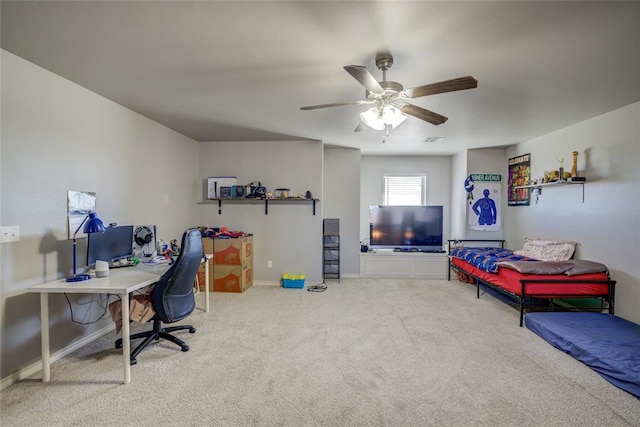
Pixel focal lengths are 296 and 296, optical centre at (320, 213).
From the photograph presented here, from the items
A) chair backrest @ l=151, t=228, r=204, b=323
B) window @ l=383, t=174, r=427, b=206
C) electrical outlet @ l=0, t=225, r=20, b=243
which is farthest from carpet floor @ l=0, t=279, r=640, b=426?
window @ l=383, t=174, r=427, b=206

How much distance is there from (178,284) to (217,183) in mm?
2643

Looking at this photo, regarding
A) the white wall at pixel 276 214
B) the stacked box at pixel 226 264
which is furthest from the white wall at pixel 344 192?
the stacked box at pixel 226 264

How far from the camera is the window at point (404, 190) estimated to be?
6.07 metres

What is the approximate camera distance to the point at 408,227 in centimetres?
546

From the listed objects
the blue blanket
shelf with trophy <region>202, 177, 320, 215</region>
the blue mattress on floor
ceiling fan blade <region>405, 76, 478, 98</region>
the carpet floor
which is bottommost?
the carpet floor

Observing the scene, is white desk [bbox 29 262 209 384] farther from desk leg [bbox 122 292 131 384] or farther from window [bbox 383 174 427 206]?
window [bbox 383 174 427 206]

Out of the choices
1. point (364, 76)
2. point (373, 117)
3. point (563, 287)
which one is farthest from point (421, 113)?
point (563, 287)

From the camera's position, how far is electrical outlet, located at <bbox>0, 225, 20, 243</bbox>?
6.68ft

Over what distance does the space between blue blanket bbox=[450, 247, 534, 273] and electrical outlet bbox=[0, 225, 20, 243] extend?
4641 millimetres

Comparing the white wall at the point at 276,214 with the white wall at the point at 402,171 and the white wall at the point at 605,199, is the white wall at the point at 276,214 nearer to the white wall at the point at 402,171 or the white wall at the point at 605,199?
the white wall at the point at 402,171

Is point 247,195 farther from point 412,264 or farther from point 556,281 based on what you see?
point 556,281

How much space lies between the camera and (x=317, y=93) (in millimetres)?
2760

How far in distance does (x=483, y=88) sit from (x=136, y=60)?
112 inches

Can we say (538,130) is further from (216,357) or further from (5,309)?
(5,309)
